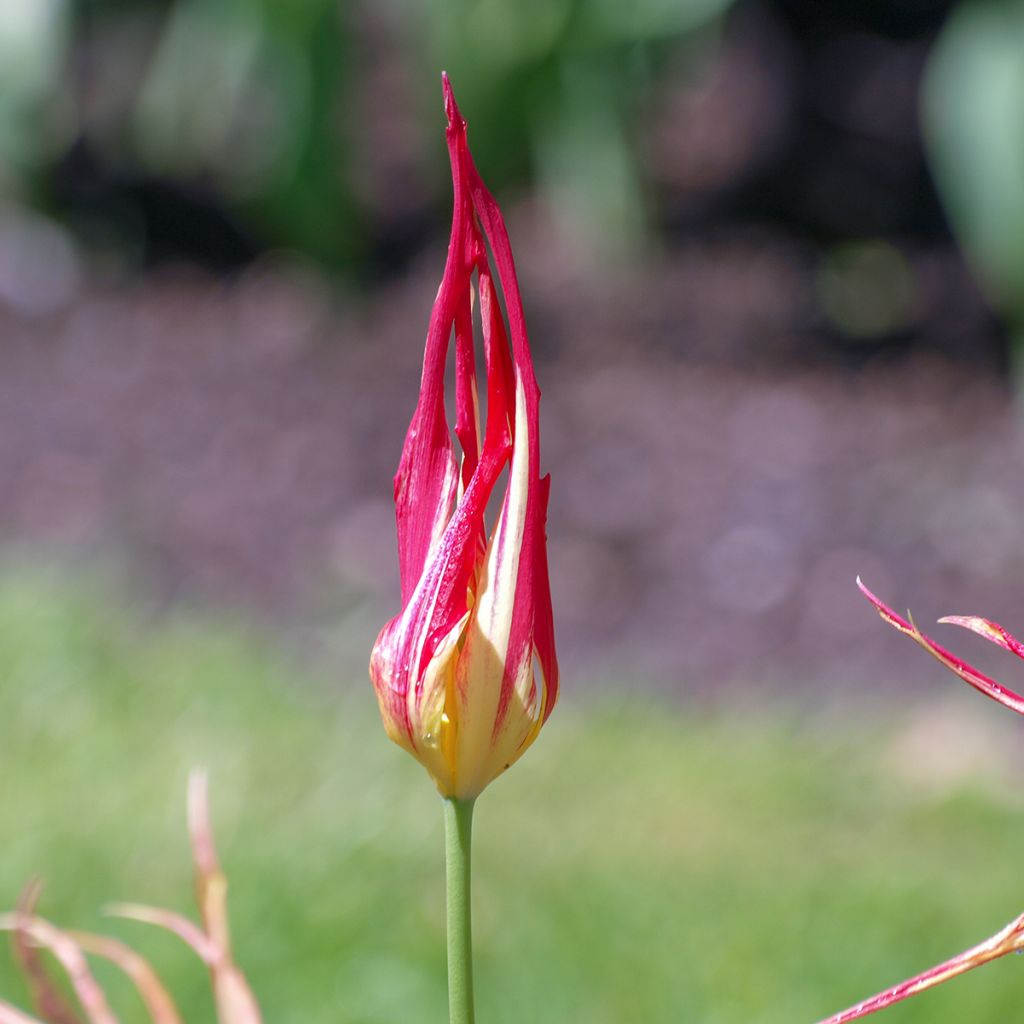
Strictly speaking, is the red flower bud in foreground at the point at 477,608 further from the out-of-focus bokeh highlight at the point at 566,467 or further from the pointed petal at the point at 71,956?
the out-of-focus bokeh highlight at the point at 566,467

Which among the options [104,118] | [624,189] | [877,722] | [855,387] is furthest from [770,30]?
[877,722]

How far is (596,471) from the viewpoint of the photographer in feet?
12.3

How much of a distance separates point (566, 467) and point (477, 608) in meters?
3.22

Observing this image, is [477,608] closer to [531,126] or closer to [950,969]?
[950,969]

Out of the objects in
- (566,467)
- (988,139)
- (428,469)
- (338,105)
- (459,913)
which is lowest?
(566,467)

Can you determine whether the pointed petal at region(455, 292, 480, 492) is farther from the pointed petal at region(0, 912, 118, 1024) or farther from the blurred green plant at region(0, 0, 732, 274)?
the blurred green plant at region(0, 0, 732, 274)

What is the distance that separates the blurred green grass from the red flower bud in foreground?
4.16ft

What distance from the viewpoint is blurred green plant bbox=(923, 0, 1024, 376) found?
385cm

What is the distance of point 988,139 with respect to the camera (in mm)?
3910

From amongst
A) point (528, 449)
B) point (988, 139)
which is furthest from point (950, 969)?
point (988, 139)

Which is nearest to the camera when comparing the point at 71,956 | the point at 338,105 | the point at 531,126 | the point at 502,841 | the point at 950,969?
the point at 950,969

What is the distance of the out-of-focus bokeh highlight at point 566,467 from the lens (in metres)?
2.05

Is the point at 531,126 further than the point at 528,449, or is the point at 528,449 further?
the point at 531,126

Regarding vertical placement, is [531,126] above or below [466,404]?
A: below
